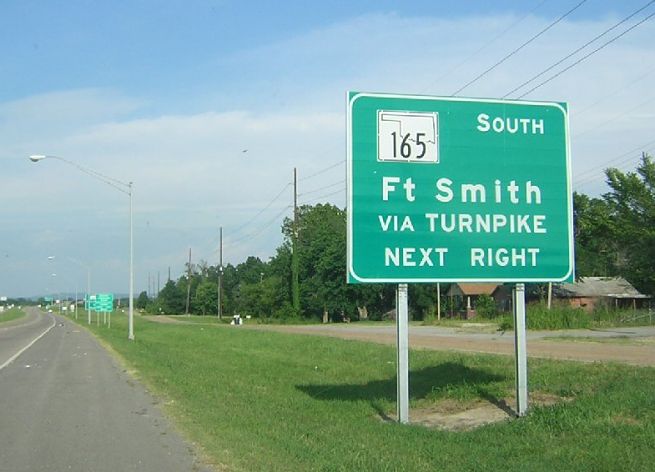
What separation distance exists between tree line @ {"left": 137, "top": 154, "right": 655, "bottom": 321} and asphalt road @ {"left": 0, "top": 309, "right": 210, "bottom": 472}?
1844 centimetres

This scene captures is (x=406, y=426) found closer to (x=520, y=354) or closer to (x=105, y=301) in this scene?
(x=520, y=354)

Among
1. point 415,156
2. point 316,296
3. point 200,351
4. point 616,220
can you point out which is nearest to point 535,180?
point 415,156

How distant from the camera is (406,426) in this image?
11.2 meters

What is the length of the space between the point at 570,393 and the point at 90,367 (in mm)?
16730

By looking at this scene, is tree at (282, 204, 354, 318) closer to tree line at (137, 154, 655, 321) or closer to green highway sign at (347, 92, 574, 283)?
tree line at (137, 154, 655, 321)

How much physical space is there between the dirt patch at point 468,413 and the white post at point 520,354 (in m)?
0.23

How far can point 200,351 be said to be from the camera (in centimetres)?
3388

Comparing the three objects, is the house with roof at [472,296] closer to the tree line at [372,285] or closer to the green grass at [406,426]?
the tree line at [372,285]

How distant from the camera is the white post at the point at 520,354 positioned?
11.6m

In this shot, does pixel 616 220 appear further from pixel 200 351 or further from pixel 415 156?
pixel 415 156

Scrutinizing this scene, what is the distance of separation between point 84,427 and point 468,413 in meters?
6.05

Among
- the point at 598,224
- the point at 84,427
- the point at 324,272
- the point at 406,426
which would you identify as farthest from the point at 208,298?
the point at 406,426

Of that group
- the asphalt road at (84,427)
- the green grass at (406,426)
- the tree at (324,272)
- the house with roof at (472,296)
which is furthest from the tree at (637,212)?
the asphalt road at (84,427)

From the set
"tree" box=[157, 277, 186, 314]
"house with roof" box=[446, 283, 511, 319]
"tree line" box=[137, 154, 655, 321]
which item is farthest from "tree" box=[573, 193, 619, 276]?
"tree" box=[157, 277, 186, 314]
